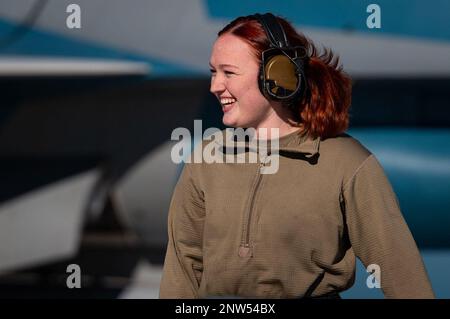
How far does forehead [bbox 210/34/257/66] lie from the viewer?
5.38 ft

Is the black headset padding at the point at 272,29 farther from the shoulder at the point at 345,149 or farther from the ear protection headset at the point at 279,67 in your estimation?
the shoulder at the point at 345,149

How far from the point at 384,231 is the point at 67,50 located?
3.46 meters

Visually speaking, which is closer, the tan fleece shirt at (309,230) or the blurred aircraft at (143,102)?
the tan fleece shirt at (309,230)

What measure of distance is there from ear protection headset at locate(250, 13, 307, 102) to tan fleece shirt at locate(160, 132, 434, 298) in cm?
14

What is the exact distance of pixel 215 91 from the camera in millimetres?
1670

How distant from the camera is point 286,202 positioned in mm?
1569

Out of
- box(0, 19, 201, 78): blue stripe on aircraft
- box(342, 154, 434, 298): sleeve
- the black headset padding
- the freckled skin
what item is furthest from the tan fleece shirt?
box(0, 19, 201, 78): blue stripe on aircraft

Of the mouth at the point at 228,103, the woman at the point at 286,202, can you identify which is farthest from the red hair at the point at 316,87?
the mouth at the point at 228,103

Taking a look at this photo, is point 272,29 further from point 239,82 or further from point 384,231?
point 384,231

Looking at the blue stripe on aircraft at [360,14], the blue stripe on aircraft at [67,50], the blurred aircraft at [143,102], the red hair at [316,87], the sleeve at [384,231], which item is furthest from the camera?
the blue stripe on aircraft at [67,50]

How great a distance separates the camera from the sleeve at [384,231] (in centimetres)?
155
